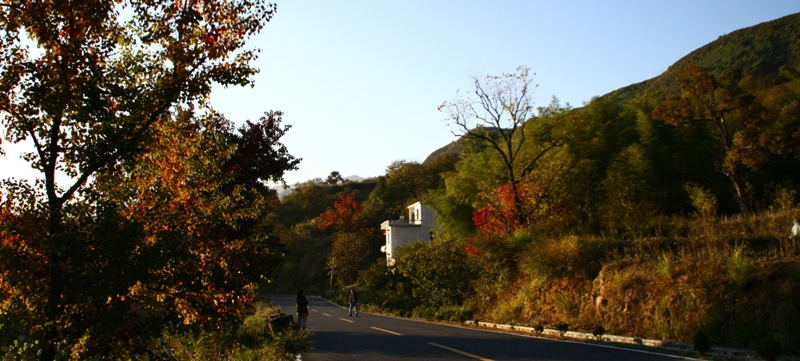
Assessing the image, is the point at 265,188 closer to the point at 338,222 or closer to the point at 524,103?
the point at 524,103

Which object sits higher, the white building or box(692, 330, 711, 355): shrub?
the white building

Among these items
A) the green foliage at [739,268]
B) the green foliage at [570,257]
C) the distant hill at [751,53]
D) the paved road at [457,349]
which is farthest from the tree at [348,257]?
the green foliage at [739,268]

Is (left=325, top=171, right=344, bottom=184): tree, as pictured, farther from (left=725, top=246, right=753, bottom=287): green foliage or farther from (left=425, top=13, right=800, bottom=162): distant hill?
(left=725, top=246, right=753, bottom=287): green foliage

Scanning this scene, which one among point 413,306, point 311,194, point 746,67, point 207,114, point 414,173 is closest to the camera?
point 207,114

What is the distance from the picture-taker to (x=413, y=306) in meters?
36.8

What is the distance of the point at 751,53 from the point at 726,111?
66.0 m

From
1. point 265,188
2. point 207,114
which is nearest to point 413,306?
point 265,188

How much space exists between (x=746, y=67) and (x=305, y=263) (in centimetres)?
5856

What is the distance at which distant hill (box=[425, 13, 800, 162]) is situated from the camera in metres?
75.2

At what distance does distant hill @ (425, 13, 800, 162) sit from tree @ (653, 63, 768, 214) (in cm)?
4082

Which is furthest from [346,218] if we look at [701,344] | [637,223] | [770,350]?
[770,350]

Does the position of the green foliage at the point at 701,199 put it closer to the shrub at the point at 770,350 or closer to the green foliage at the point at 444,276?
the green foliage at the point at 444,276

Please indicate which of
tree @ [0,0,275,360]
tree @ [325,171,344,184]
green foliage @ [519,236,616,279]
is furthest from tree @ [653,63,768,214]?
tree @ [325,171,344,184]

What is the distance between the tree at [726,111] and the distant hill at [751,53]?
40820mm
